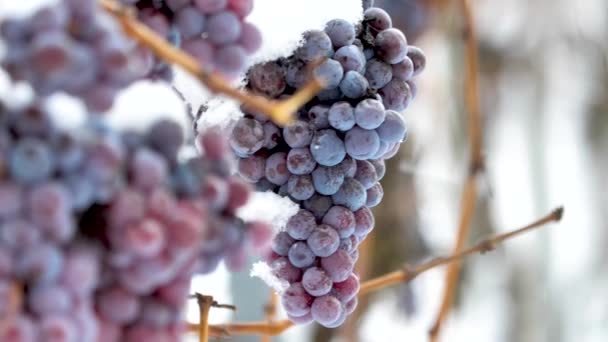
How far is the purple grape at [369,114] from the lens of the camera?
0.41 metres

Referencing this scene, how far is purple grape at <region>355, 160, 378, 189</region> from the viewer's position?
17.2 inches

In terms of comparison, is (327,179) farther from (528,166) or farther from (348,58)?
(528,166)

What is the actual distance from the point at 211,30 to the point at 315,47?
10 centimetres

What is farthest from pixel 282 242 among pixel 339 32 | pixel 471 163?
pixel 471 163

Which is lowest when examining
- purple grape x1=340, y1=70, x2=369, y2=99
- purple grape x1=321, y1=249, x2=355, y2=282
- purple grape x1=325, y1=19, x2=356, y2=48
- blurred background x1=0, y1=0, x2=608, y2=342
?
purple grape x1=321, y1=249, x2=355, y2=282

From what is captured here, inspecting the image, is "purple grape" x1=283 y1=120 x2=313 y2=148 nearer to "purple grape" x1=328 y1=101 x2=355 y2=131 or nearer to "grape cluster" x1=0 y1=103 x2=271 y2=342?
"purple grape" x1=328 y1=101 x2=355 y2=131

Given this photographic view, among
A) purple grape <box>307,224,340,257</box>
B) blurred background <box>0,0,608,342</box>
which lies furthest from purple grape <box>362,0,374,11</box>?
blurred background <box>0,0,608,342</box>

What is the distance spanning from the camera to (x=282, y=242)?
432 mm

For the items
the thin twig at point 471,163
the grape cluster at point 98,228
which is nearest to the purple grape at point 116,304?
the grape cluster at point 98,228

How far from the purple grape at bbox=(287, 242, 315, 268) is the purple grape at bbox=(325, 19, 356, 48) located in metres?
0.11

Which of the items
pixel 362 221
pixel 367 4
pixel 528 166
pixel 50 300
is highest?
pixel 528 166

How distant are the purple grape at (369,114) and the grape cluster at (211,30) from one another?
98 mm

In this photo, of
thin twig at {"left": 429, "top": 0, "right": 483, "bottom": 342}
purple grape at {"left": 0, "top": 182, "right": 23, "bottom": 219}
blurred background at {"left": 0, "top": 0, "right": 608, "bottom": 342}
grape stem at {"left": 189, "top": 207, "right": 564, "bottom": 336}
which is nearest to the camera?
purple grape at {"left": 0, "top": 182, "right": 23, "bottom": 219}

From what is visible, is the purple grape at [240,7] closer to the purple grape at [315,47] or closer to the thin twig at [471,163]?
the purple grape at [315,47]
